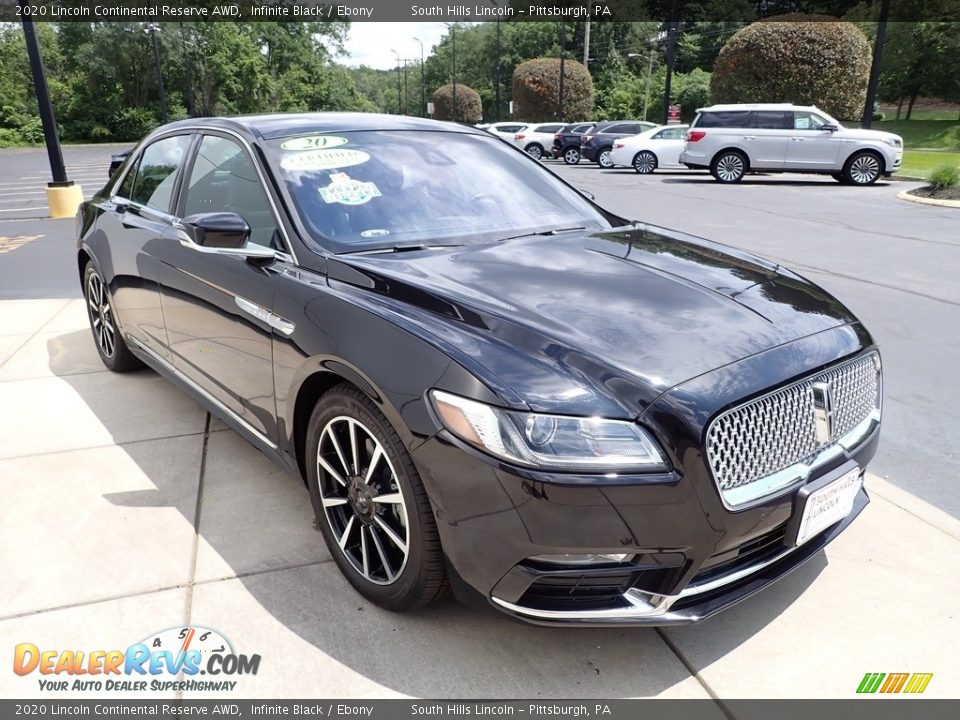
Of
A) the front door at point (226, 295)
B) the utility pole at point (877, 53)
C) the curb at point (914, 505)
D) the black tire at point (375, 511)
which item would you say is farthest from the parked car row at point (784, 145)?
the black tire at point (375, 511)

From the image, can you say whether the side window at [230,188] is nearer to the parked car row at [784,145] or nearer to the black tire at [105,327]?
the black tire at [105,327]

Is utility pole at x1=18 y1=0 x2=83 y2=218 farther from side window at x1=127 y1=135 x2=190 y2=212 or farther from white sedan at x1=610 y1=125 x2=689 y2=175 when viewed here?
white sedan at x1=610 y1=125 x2=689 y2=175

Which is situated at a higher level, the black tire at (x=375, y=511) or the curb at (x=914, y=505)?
the black tire at (x=375, y=511)

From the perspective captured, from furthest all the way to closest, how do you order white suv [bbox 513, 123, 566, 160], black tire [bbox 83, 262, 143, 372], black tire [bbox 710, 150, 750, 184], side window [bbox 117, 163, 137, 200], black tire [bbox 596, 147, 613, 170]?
white suv [bbox 513, 123, 566, 160] < black tire [bbox 596, 147, 613, 170] < black tire [bbox 710, 150, 750, 184] < black tire [bbox 83, 262, 143, 372] < side window [bbox 117, 163, 137, 200]

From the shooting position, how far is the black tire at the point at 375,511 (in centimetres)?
229

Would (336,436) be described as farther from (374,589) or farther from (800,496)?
(800,496)

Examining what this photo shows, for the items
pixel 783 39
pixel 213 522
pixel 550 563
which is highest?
pixel 783 39

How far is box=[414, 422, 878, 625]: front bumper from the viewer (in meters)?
2.01

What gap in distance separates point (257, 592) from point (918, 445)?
10.9 feet

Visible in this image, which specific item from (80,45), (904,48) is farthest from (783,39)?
(80,45)

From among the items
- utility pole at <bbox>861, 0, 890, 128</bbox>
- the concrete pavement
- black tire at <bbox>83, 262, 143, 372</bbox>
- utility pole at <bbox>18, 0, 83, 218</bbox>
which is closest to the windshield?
the concrete pavement

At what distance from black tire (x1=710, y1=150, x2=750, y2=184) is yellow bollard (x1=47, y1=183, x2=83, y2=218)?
14356 mm

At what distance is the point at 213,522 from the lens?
327 cm

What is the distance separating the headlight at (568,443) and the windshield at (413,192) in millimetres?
1197
